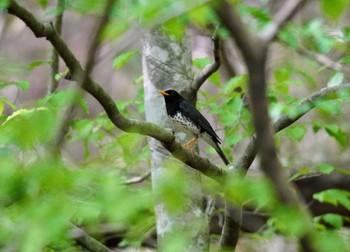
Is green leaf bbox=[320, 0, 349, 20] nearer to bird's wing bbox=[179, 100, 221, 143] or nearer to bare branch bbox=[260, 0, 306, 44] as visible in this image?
bare branch bbox=[260, 0, 306, 44]

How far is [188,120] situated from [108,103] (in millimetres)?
2543

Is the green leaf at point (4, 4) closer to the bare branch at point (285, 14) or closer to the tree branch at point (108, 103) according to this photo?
the tree branch at point (108, 103)

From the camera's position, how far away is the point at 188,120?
17.4ft

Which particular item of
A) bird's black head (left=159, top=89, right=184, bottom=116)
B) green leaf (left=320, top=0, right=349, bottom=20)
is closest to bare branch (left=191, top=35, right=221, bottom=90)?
bird's black head (left=159, top=89, right=184, bottom=116)

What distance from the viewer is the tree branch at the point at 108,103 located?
8.13 feet

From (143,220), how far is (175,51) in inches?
69.1

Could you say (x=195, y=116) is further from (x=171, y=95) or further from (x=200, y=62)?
(x=171, y=95)

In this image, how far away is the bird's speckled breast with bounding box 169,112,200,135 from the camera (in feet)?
16.0

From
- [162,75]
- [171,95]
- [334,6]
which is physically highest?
[334,6]

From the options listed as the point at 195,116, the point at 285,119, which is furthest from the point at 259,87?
the point at 195,116

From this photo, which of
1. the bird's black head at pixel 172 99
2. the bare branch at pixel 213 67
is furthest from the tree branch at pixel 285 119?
the bird's black head at pixel 172 99

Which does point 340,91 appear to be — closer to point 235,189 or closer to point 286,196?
point 235,189

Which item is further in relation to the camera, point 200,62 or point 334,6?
point 200,62

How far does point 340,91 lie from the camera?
3.25m
